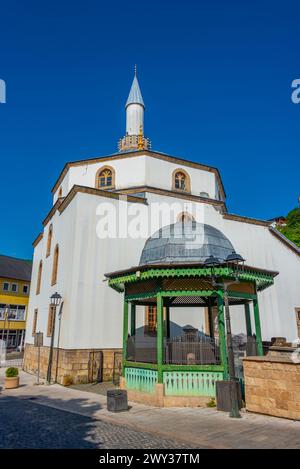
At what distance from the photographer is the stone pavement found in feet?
20.2

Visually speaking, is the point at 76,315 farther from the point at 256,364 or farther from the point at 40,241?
the point at 40,241

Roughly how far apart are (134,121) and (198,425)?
80.5 feet

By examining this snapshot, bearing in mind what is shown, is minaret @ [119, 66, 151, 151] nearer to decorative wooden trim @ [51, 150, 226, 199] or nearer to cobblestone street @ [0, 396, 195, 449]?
decorative wooden trim @ [51, 150, 226, 199]

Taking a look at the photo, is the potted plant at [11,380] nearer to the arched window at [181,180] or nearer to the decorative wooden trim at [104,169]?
the decorative wooden trim at [104,169]

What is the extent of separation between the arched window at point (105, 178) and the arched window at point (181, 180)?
3.83 metres

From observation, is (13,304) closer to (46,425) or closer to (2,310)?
(2,310)

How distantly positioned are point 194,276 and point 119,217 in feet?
25.9

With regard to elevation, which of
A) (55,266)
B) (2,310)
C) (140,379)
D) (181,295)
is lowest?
(140,379)

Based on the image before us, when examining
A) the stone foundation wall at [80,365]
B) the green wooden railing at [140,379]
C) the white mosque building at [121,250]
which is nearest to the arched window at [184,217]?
the white mosque building at [121,250]

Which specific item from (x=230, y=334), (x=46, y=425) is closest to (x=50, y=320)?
(x=46, y=425)

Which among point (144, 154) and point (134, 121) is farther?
point (134, 121)

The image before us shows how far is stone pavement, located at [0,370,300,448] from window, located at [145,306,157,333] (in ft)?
20.0

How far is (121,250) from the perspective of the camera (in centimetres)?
1662

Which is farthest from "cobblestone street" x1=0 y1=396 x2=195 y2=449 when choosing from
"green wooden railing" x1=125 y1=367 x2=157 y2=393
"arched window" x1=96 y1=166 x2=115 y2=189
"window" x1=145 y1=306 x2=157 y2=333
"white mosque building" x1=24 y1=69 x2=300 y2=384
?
"arched window" x1=96 y1=166 x2=115 y2=189
